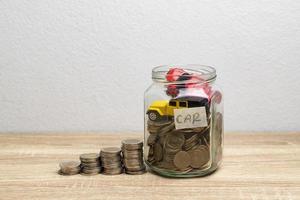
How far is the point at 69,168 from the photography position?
3.98 feet

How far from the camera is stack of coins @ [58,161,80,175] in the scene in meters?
1.21

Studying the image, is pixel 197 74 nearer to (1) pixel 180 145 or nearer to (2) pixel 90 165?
(1) pixel 180 145

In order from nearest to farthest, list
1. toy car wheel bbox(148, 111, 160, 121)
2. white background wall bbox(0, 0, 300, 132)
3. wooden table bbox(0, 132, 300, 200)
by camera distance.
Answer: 1. wooden table bbox(0, 132, 300, 200)
2. toy car wheel bbox(148, 111, 160, 121)
3. white background wall bbox(0, 0, 300, 132)

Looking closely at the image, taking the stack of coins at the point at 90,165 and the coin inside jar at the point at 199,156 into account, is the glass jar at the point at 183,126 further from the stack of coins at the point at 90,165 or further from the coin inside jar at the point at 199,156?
the stack of coins at the point at 90,165

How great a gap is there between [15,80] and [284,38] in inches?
31.8

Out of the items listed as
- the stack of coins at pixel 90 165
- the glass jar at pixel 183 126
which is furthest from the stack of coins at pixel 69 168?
the glass jar at pixel 183 126

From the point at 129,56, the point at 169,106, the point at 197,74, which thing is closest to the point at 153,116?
the point at 169,106

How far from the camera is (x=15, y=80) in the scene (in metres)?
1.57

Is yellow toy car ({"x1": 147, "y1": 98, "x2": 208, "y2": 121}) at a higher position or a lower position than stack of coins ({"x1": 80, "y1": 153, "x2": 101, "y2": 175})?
higher

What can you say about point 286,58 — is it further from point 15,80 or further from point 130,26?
point 15,80

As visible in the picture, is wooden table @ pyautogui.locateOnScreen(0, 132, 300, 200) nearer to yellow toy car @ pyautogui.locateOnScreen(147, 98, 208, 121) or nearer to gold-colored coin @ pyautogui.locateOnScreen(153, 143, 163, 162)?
gold-colored coin @ pyautogui.locateOnScreen(153, 143, 163, 162)

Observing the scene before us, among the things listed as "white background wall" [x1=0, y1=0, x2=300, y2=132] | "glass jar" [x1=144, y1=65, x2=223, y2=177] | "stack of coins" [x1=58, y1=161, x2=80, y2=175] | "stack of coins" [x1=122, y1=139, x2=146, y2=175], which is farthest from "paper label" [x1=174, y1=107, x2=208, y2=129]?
"white background wall" [x1=0, y1=0, x2=300, y2=132]

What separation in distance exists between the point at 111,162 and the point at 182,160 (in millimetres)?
171

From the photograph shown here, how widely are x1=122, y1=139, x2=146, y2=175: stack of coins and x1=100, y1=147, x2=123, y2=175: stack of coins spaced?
0.01 meters
